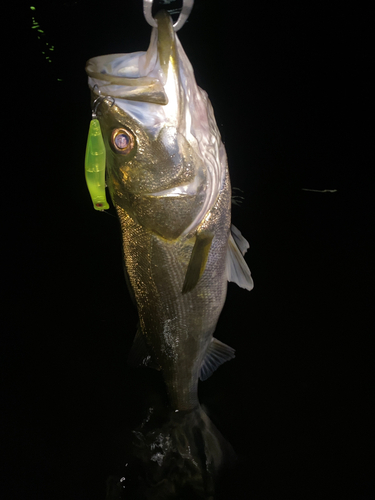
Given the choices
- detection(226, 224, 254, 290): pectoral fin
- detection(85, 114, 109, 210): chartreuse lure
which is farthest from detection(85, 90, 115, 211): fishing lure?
detection(226, 224, 254, 290): pectoral fin

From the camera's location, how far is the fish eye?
30.6 inches

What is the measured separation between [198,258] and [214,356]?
533 millimetres

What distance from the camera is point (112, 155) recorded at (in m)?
0.81

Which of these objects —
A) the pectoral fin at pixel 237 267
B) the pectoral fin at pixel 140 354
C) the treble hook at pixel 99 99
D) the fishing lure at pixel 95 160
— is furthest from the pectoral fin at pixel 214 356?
the treble hook at pixel 99 99

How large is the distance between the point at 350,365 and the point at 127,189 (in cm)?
188

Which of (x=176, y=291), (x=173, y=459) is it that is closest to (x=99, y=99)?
(x=176, y=291)

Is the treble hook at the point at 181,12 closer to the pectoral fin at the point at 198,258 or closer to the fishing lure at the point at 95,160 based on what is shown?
the fishing lure at the point at 95,160

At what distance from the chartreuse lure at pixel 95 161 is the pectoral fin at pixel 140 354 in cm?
64

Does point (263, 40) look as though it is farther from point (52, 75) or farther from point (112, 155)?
point (52, 75)

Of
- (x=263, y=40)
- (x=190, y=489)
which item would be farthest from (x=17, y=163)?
(x=190, y=489)

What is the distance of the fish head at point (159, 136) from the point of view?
69 centimetres

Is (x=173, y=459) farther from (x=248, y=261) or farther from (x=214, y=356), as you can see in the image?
(x=248, y=261)

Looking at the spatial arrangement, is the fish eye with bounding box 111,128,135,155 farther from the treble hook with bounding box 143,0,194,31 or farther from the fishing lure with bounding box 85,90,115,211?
the treble hook with bounding box 143,0,194,31

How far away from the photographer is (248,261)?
1.85m
